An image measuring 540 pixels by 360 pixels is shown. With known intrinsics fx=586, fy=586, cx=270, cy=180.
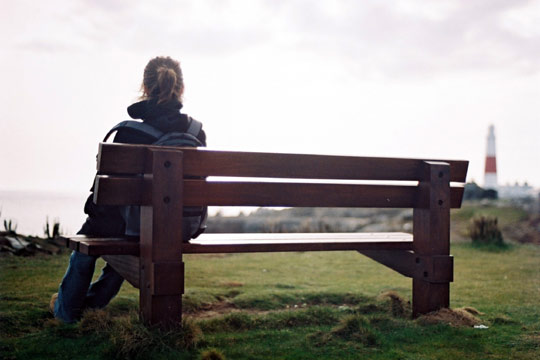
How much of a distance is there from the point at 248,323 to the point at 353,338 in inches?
31.9

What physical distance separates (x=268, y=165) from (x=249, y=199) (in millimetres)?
246

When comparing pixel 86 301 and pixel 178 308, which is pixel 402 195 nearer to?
pixel 178 308

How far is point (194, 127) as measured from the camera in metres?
3.91

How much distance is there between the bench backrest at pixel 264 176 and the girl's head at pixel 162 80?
63 centimetres

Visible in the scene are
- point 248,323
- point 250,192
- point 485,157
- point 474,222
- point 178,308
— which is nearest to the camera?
point 178,308

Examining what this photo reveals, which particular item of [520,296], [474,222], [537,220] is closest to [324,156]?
[520,296]

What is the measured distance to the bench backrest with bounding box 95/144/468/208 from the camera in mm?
3330

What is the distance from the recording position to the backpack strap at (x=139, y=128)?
373 cm

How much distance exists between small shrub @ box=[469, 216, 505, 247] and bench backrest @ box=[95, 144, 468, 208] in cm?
618

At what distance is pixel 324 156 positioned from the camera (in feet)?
12.2

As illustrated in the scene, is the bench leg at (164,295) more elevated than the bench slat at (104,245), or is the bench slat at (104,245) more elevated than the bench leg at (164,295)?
the bench slat at (104,245)

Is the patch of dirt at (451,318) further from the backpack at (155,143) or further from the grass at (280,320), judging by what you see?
the backpack at (155,143)

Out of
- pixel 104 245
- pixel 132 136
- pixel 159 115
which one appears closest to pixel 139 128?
pixel 132 136

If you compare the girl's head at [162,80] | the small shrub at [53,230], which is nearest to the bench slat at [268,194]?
the girl's head at [162,80]
